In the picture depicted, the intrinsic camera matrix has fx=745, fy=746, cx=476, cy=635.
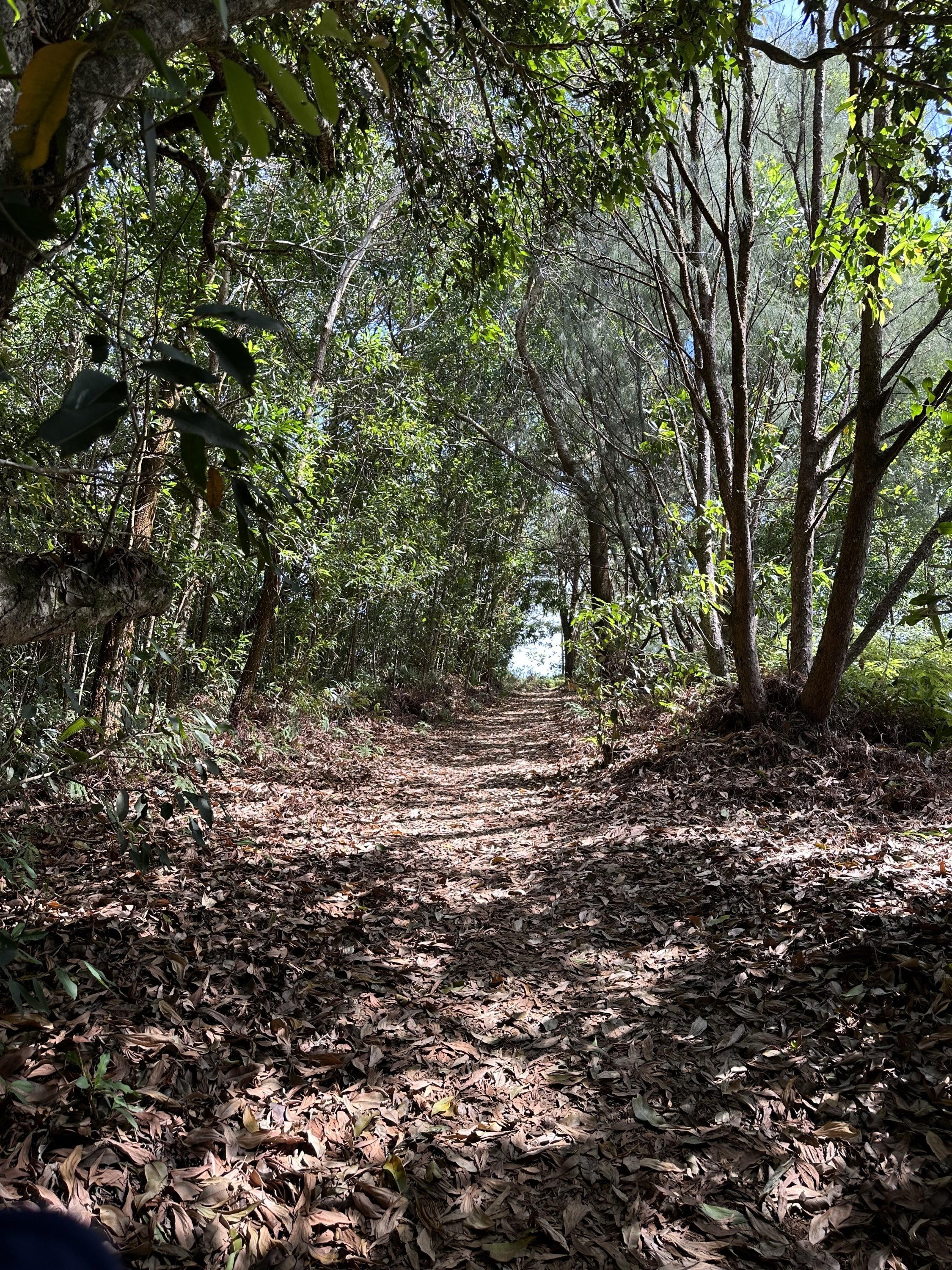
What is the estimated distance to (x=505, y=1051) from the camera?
2.82 metres

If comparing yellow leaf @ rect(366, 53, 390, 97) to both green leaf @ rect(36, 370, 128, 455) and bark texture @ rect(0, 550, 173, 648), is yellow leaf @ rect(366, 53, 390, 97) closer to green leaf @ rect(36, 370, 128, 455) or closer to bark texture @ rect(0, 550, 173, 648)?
green leaf @ rect(36, 370, 128, 455)

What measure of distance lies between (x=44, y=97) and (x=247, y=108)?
8.8 inches

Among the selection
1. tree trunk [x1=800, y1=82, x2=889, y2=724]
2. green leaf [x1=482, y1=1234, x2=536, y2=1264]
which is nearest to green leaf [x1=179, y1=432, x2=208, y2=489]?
green leaf [x1=482, y1=1234, x2=536, y2=1264]

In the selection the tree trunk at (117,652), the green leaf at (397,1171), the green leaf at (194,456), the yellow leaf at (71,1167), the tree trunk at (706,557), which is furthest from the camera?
the tree trunk at (706,557)

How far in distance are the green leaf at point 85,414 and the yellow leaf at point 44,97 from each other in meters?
0.22

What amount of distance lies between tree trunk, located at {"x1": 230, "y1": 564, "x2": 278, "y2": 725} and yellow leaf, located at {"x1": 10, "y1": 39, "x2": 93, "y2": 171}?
7507 millimetres

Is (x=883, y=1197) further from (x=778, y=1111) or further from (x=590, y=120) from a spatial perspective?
(x=590, y=120)

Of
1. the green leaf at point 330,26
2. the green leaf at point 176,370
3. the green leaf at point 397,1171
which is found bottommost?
the green leaf at point 397,1171

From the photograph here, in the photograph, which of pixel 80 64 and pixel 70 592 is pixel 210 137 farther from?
pixel 70 592

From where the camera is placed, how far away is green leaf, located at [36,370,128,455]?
0.81m

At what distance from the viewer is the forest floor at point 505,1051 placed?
6.48 feet

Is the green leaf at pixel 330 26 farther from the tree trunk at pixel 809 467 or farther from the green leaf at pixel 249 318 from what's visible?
the tree trunk at pixel 809 467

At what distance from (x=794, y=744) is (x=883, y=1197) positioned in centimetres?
429

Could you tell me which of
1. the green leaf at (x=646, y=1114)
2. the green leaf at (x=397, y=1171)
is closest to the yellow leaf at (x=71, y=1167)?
the green leaf at (x=397, y=1171)
